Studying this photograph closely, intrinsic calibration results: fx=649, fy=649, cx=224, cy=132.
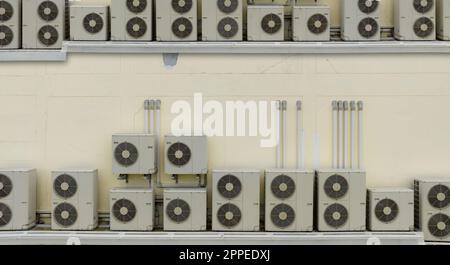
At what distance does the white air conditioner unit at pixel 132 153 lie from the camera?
A: 660cm

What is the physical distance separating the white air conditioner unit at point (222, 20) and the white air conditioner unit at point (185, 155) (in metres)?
1.14

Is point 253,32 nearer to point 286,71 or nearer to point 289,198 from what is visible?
point 286,71

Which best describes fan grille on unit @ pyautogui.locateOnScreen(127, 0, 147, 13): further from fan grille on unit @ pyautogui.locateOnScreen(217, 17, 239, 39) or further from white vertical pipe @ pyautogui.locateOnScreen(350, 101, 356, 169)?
white vertical pipe @ pyautogui.locateOnScreen(350, 101, 356, 169)

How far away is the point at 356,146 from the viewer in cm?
686

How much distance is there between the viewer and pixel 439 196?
6566 mm

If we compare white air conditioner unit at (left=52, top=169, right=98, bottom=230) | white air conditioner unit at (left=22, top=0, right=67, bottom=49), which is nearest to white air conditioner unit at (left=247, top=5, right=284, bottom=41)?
white air conditioner unit at (left=22, top=0, right=67, bottom=49)

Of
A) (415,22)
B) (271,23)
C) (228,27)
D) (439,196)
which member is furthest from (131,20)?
(439,196)

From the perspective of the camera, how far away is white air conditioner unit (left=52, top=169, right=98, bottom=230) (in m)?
6.55

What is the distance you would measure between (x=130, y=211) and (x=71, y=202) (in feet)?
2.00

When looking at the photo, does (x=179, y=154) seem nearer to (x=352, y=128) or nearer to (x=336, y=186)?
(x=336, y=186)

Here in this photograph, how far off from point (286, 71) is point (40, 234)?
3.02 meters

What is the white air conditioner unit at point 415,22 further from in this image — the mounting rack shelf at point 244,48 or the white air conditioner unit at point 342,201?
the white air conditioner unit at point 342,201

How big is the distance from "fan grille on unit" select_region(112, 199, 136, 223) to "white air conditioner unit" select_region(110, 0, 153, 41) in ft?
5.76

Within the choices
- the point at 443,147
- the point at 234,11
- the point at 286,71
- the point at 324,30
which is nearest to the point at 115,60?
the point at 234,11
